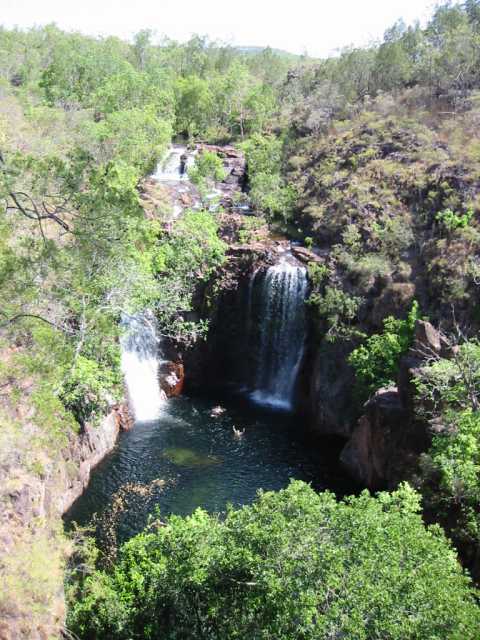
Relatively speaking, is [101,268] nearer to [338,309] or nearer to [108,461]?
[108,461]

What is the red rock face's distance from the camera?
35.2 meters

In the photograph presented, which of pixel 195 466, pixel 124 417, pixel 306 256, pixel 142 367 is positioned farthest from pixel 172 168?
pixel 195 466

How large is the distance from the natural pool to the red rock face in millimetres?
1170

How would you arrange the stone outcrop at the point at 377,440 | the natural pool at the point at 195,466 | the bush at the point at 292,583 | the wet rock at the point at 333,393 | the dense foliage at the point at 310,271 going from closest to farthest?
the bush at the point at 292,583
the dense foliage at the point at 310,271
the natural pool at the point at 195,466
the stone outcrop at the point at 377,440
the wet rock at the point at 333,393

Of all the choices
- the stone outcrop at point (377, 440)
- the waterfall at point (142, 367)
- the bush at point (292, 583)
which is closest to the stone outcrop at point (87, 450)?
the waterfall at point (142, 367)

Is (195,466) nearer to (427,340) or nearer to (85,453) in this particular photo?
(85,453)

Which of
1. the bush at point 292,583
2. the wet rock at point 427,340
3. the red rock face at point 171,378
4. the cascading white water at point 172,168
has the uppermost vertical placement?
the cascading white water at point 172,168

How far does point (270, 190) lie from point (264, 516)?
115 feet

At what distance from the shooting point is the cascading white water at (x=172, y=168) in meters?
52.6

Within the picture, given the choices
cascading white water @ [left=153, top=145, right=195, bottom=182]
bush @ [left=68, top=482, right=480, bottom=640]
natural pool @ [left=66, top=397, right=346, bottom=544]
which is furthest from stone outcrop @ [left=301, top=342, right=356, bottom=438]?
cascading white water @ [left=153, top=145, right=195, bottom=182]

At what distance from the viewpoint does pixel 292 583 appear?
39.9 feet

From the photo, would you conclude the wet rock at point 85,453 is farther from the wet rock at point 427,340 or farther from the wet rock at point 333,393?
the wet rock at point 427,340

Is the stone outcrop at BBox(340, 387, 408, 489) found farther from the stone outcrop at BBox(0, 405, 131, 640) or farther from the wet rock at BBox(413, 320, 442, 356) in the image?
the stone outcrop at BBox(0, 405, 131, 640)

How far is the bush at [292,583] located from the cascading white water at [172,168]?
4145 cm
